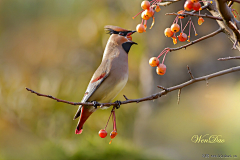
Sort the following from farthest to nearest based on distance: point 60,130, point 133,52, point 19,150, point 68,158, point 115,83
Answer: point 133,52 → point 19,150 → point 60,130 → point 68,158 → point 115,83

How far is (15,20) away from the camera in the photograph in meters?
6.24

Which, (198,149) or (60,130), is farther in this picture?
(198,149)

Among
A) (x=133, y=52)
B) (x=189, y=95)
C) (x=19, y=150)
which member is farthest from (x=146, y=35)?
(x=19, y=150)

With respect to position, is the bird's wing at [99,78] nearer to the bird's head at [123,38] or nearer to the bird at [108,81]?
the bird at [108,81]

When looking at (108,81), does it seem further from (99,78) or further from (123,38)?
(123,38)

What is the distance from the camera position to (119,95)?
4516 mm

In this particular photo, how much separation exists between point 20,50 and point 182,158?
419 centimetres

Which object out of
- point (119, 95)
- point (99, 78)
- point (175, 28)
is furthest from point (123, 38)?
point (119, 95)

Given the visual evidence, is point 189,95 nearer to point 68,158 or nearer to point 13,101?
point 68,158

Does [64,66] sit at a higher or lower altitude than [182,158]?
higher

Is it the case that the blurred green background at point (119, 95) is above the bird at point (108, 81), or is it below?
above

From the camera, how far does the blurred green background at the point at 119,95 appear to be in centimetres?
391

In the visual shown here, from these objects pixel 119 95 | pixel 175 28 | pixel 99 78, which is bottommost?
pixel 175 28

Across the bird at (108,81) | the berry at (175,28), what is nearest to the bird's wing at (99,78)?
the bird at (108,81)
